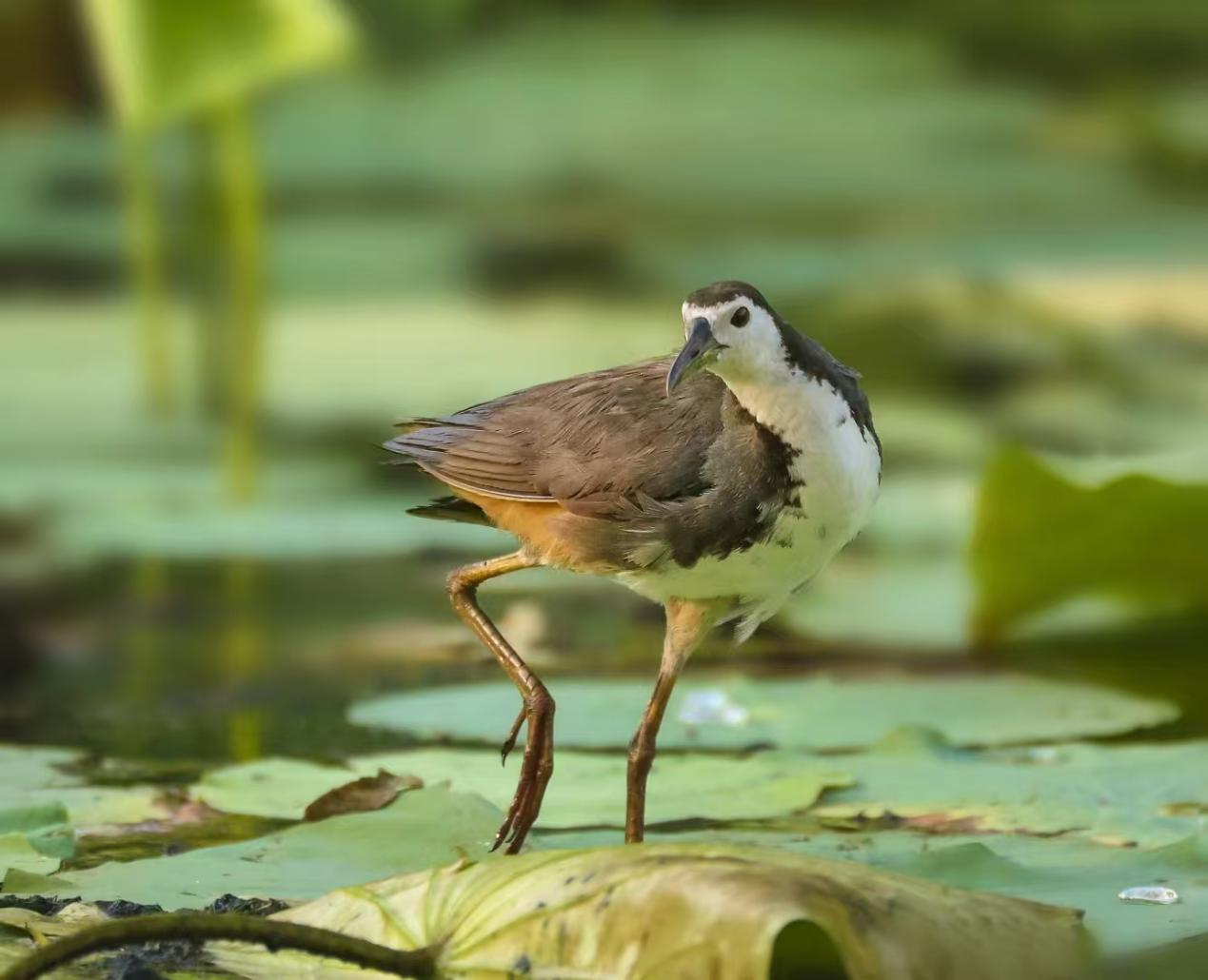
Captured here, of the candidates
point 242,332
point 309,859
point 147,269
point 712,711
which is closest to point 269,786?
point 309,859

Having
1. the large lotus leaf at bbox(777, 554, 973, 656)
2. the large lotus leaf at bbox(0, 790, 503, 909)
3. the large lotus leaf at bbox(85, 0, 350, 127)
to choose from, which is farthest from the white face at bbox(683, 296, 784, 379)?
the large lotus leaf at bbox(85, 0, 350, 127)

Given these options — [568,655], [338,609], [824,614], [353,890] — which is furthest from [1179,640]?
[353,890]

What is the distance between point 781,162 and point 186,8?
272 centimetres

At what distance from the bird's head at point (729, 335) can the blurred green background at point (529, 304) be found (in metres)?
1.08

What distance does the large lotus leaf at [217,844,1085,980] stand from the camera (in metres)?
1.81

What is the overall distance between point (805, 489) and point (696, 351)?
20 cm

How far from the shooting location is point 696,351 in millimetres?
2133

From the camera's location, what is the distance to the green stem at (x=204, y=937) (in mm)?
1707

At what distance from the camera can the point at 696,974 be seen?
181 centimetres

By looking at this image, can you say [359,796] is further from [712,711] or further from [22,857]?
[712,711]

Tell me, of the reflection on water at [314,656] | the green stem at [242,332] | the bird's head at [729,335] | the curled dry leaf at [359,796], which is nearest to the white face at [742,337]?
the bird's head at [729,335]

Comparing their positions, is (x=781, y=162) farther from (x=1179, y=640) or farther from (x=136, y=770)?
(x=136, y=770)

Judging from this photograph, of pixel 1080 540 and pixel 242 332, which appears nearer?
pixel 1080 540

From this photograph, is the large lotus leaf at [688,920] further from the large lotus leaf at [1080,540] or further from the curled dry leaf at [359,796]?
the large lotus leaf at [1080,540]
